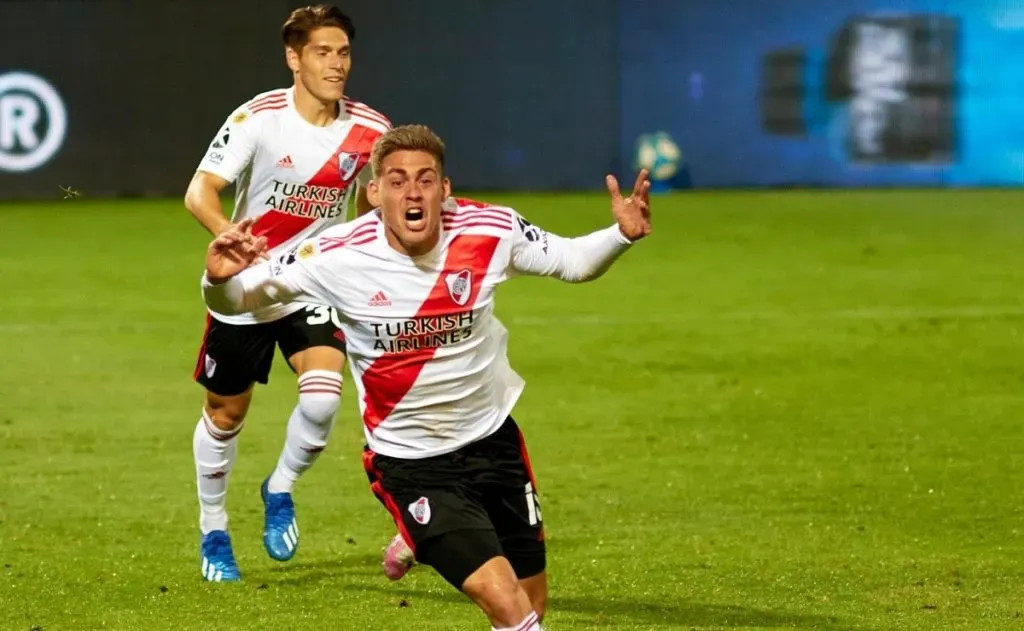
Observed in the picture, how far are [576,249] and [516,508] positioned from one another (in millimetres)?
804

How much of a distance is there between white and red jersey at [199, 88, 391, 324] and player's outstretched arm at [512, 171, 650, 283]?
2.06 m

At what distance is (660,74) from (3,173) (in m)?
7.74

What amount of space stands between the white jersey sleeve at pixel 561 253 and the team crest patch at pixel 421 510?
30.0 inches

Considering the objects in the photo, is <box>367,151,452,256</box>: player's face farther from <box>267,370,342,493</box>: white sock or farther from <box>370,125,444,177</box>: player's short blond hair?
<box>267,370,342,493</box>: white sock

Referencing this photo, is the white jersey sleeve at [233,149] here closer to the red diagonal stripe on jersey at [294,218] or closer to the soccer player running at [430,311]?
the red diagonal stripe on jersey at [294,218]

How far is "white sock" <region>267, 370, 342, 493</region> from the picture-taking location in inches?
296

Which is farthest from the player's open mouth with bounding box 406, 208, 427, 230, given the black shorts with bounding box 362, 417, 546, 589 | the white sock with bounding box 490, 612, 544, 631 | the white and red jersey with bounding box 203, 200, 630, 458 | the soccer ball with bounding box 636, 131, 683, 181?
the soccer ball with bounding box 636, 131, 683, 181

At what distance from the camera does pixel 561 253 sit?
5.75 m

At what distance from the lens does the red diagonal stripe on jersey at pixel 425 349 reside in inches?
221

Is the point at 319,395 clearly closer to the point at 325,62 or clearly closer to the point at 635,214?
the point at 325,62

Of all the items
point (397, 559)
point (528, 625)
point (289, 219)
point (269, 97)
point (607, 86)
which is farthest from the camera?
point (607, 86)

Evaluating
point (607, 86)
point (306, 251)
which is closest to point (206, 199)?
point (306, 251)

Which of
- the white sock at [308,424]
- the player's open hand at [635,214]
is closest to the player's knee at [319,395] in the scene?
the white sock at [308,424]

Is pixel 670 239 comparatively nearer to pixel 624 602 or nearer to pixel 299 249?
pixel 624 602
